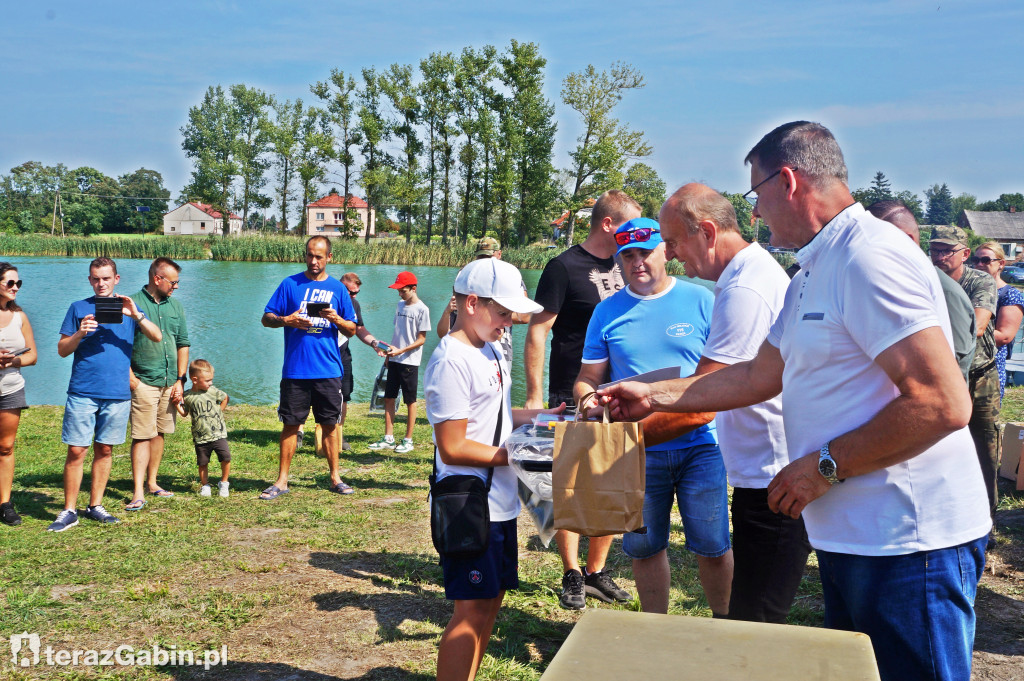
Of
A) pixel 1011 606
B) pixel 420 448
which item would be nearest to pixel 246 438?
pixel 420 448

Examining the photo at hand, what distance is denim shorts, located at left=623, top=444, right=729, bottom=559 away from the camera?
3576 mm

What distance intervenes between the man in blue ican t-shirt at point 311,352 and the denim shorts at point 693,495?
411cm

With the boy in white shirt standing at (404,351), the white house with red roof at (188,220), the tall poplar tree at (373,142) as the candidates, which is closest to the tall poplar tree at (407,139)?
the tall poplar tree at (373,142)

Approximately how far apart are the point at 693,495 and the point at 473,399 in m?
1.22

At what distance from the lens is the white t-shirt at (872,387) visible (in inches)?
75.4

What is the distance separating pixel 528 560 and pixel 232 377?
11535 mm

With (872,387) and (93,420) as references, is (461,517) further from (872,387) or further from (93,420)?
(93,420)

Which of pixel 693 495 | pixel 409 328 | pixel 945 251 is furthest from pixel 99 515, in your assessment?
pixel 945 251

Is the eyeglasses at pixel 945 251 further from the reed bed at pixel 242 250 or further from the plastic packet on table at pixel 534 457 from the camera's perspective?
the reed bed at pixel 242 250

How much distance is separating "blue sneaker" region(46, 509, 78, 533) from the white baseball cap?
4.49 m

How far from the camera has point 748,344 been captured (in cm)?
304

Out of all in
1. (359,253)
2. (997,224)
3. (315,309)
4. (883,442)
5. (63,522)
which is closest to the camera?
Answer: (883,442)

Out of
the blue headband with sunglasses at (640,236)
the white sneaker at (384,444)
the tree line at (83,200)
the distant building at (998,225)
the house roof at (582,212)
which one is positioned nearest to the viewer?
the blue headband with sunglasses at (640,236)

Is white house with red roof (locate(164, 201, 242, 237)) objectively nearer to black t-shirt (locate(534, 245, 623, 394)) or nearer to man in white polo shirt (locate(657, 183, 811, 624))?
black t-shirt (locate(534, 245, 623, 394))
